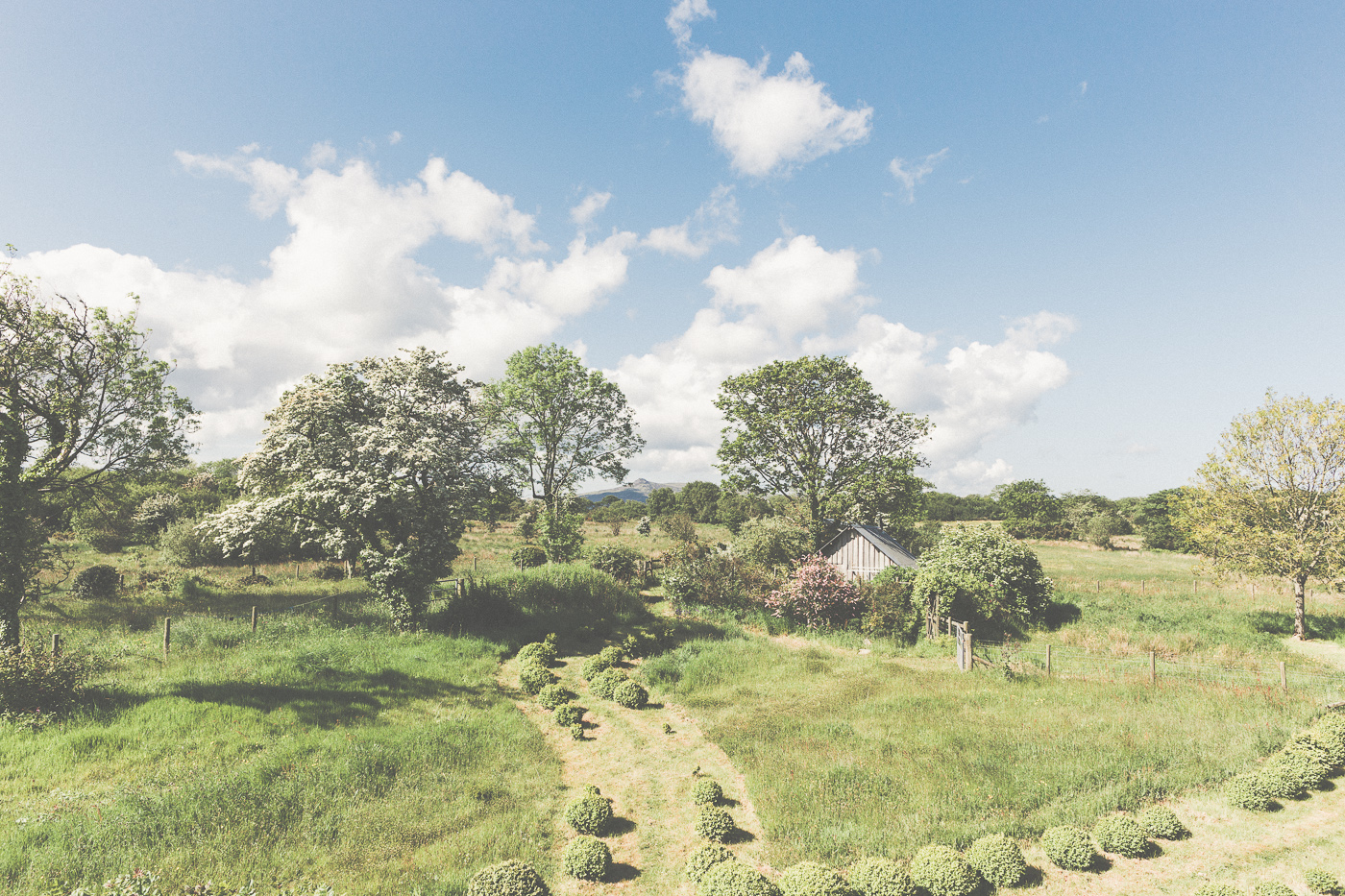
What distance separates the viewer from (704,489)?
109000 mm

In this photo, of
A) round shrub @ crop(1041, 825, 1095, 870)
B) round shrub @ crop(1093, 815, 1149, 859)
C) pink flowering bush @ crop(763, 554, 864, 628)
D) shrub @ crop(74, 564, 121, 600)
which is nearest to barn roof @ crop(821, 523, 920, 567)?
pink flowering bush @ crop(763, 554, 864, 628)

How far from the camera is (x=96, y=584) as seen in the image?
25.7m

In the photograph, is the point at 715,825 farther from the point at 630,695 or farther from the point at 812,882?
the point at 630,695

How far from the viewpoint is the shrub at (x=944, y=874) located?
8.16 m

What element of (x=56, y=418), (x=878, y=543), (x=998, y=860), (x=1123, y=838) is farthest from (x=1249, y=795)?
(x=56, y=418)

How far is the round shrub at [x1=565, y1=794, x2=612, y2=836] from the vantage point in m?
10.1

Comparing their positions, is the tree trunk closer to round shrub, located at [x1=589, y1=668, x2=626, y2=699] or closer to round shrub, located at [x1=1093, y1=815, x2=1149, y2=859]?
round shrub, located at [x1=1093, y1=815, x2=1149, y2=859]

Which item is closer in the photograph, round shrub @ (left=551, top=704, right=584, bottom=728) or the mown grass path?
the mown grass path

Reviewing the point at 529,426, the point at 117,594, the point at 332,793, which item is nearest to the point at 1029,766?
the point at 332,793

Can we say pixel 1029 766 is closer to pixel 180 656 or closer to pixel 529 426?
pixel 180 656

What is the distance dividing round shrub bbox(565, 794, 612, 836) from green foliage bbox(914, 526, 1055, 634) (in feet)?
60.6

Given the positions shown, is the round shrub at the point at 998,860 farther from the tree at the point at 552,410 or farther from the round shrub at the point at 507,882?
the tree at the point at 552,410

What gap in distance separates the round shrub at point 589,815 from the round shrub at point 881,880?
4485 mm

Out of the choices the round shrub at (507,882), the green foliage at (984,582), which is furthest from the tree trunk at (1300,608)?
the round shrub at (507,882)
